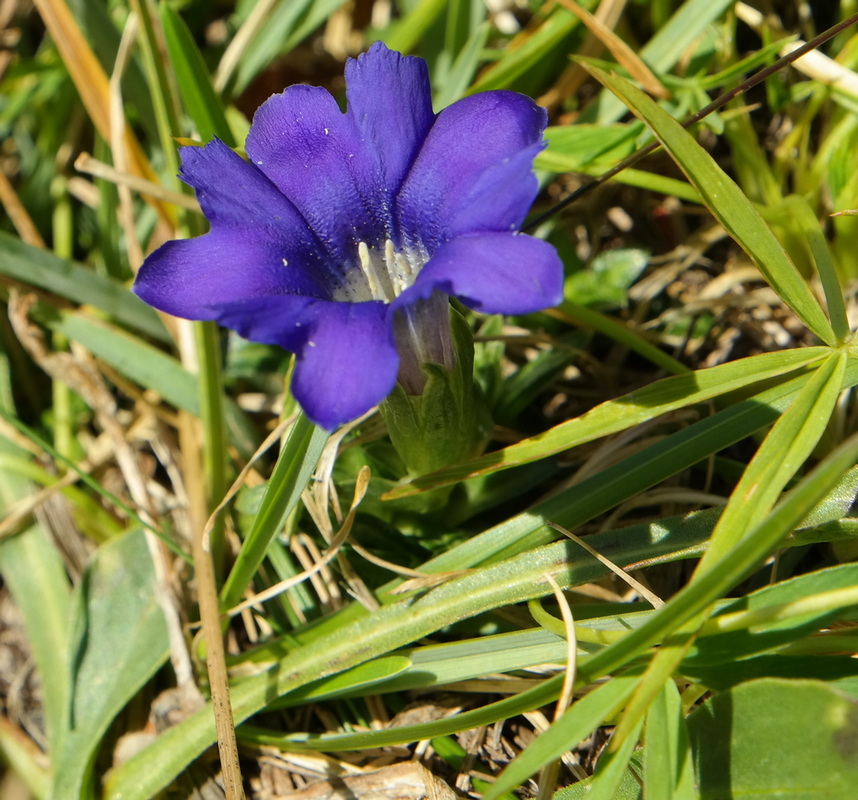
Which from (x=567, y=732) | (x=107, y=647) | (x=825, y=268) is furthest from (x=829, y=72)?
(x=107, y=647)

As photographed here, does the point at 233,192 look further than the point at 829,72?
No

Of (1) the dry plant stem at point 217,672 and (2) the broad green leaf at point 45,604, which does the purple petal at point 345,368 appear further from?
(2) the broad green leaf at point 45,604

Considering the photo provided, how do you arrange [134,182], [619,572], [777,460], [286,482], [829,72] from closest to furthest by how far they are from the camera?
[777,460]
[619,572]
[286,482]
[829,72]
[134,182]

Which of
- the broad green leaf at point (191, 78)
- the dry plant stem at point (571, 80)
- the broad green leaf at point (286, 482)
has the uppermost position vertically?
the broad green leaf at point (191, 78)

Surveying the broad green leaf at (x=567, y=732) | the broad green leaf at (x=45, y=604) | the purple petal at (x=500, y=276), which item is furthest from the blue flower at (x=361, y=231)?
the broad green leaf at (x=45, y=604)

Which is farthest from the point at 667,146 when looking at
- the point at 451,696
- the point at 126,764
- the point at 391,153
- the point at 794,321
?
the point at 126,764

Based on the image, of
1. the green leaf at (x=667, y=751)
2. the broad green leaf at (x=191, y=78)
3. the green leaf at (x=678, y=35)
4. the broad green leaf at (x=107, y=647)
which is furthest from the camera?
the green leaf at (x=678, y=35)

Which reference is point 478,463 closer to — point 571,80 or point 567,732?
point 567,732
